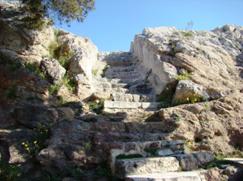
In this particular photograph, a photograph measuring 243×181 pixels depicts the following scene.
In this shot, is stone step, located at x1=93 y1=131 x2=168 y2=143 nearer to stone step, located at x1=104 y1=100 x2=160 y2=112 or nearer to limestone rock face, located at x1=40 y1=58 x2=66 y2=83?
stone step, located at x1=104 y1=100 x2=160 y2=112

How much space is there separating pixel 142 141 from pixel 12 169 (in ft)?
8.42

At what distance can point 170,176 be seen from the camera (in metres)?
5.19

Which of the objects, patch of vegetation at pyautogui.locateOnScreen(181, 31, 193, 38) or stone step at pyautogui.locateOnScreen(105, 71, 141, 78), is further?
stone step at pyautogui.locateOnScreen(105, 71, 141, 78)

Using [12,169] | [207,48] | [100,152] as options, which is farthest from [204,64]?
[12,169]

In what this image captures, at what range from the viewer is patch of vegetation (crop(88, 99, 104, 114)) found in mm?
8929

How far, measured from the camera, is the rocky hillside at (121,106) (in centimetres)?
604

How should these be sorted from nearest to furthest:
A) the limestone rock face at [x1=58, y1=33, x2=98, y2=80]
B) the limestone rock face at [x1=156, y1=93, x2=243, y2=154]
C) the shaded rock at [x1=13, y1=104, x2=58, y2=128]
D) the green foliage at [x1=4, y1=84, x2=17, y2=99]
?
the limestone rock face at [x1=156, y1=93, x2=243, y2=154] < the shaded rock at [x1=13, y1=104, x2=58, y2=128] < the green foliage at [x1=4, y1=84, x2=17, y2=99] < the limestone rock face at [x1=58, y1=33, x2=98, y2=80]

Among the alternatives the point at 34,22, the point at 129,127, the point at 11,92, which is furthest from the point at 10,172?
the point at 34,22

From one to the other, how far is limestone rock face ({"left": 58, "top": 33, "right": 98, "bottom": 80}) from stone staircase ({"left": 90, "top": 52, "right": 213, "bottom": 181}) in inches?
54.4

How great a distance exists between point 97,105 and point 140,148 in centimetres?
300

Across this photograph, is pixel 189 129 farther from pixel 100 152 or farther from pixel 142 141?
pixel 100 152

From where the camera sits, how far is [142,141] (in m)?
6.95

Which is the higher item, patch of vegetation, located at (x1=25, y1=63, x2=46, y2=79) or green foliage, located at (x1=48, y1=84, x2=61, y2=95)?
patch of vegetation, located at (x1=25, y1=63, x2=46, y2=79)

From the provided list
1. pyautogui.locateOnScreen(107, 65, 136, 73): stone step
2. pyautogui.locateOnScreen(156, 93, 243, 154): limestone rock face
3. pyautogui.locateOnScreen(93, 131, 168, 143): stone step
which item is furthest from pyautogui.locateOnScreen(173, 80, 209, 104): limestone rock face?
pyautogui.locateOnScreen(107, 65, 136, 73): stone step
